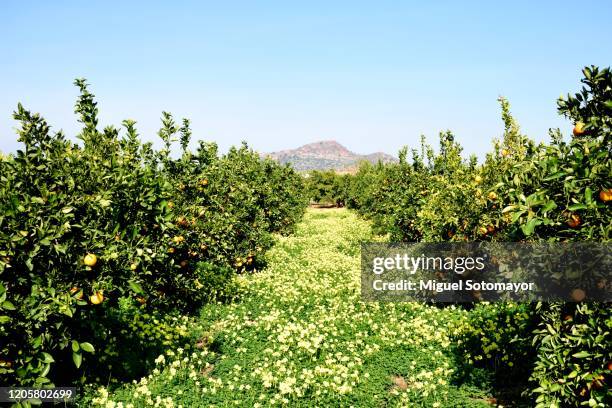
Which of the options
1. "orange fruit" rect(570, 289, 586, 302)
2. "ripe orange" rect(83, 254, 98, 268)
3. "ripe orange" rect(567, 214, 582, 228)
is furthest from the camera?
"ripe orange" rect(83, 254, 98, 268)

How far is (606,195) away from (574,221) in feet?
1.48

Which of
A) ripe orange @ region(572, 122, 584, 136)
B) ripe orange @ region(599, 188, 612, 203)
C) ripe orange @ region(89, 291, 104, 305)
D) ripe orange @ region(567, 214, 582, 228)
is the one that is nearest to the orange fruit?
ripe orange @ region(567, 214, 582, 228)

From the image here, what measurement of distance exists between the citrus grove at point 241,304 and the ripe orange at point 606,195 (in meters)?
0.01

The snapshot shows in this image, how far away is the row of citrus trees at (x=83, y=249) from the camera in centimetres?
575

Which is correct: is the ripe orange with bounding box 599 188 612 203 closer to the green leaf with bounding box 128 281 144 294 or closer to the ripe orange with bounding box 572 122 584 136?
the ripe orange with bounding box 572 122 584 136

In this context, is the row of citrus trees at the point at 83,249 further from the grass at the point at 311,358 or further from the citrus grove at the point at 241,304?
the grass at the point at 311,358

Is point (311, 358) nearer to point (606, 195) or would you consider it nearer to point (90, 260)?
point (90, 260)

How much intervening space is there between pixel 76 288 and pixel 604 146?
716cm

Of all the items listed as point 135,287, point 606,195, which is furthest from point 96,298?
point 606,195

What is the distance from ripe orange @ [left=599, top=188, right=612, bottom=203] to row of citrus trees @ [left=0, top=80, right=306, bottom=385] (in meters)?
6.01

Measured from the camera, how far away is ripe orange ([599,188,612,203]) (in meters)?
4.61

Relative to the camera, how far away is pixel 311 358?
28.6 feet

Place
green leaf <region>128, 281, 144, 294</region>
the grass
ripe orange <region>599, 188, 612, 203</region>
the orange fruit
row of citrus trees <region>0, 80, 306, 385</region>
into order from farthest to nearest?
the grass → green leaf <region>128, 281, 144, 294</region> → row of citrus trees <region>0, 80, 306, 385</region> → the orange fruit → ripe orange <region>599, 188, 612, 203</region>

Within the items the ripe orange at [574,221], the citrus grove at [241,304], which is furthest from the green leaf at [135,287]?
the ripe orange at [574,221]
